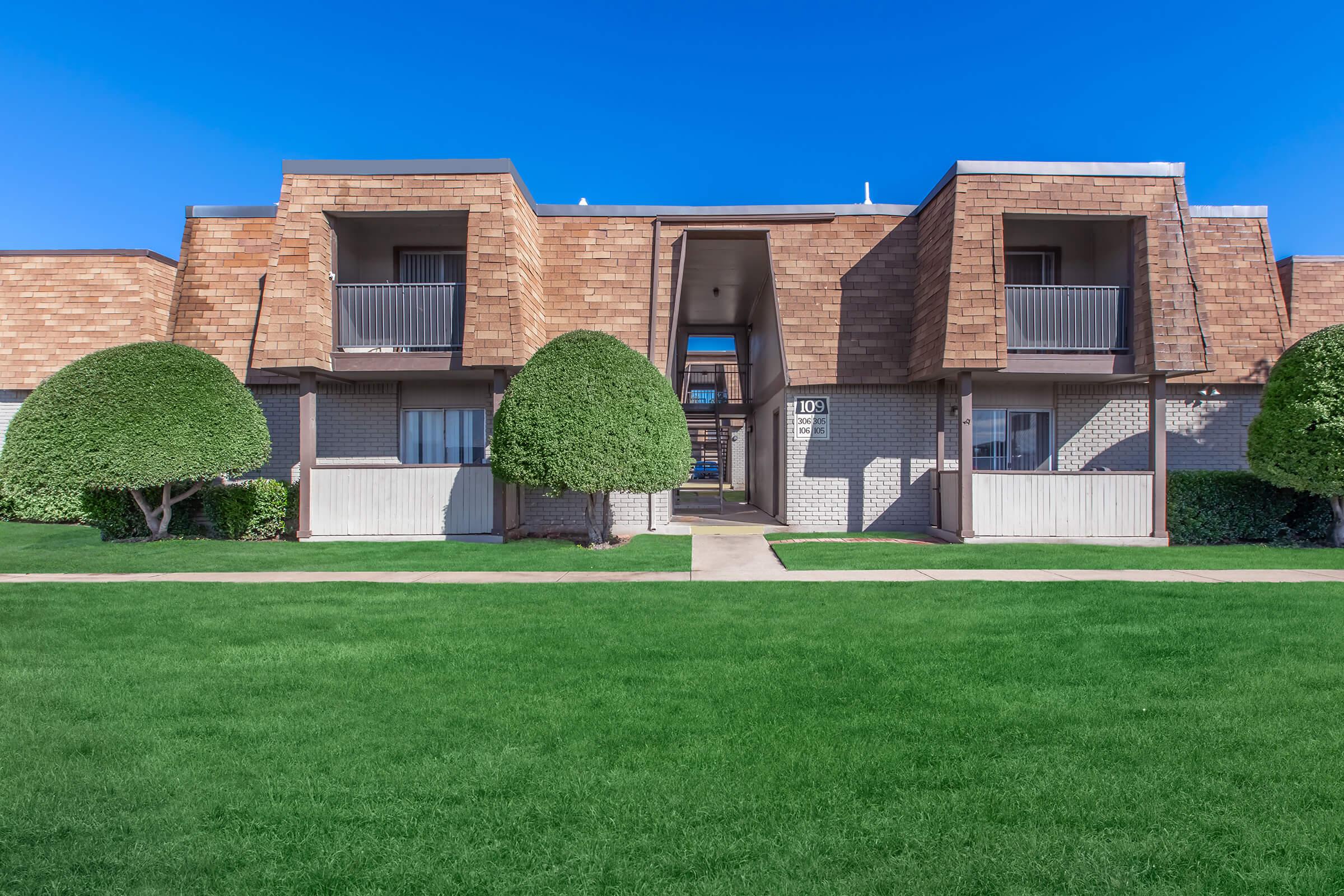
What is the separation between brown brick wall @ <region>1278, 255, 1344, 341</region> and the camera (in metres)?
16.1

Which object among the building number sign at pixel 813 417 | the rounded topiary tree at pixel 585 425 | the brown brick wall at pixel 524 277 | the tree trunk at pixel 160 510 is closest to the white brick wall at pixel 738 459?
the building number sign at pixel 813 417

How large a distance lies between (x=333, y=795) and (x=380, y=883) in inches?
32.2

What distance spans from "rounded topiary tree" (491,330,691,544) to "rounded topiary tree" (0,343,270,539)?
491 centimetres

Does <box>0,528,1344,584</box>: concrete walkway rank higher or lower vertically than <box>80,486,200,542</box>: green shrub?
lower

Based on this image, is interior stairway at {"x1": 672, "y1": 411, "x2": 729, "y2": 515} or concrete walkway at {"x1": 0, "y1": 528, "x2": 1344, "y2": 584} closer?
concrete walkway at {"x1": 0, "y1": 528, "x2": 1344, "y2": 584}

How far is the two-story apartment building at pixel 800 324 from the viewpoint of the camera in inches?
535

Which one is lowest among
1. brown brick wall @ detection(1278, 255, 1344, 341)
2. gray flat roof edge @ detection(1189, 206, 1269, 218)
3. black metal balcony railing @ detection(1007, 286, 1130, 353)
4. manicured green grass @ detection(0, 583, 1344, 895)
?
manicured green grass @ detection(0, 583, 1344, 895)

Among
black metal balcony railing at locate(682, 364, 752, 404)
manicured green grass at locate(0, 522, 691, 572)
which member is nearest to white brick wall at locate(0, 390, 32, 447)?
manicured green grass at locate(0, 522, 691, 572)

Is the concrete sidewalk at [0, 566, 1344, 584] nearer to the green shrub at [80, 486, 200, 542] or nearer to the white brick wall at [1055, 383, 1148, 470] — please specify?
the green shrub at [80, 486, 200, 542]

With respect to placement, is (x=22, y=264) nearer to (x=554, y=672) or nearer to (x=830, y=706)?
(x=554, y=672)

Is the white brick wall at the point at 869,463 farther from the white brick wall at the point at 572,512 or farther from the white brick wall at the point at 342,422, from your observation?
the white brick wall at the point at 342,422

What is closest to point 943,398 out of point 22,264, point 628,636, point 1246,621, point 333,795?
point 1246,621

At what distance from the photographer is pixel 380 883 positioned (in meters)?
2.73

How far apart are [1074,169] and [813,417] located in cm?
646
